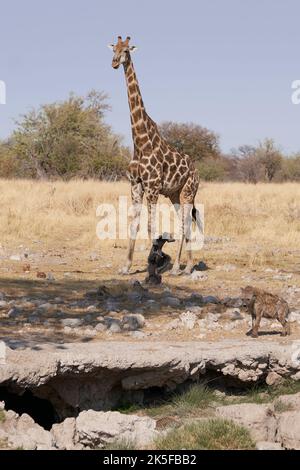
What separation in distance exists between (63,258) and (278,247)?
4395 millimetres

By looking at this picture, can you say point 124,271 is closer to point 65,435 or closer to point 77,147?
point 65,435

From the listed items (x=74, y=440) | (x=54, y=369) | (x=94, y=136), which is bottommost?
(x=74, y=440)

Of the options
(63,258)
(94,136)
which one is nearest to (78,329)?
(63,258)

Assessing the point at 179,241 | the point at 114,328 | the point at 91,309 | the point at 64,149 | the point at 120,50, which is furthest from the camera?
the point at 64,149

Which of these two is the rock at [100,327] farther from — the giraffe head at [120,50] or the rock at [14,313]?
the giraffe head at [120,50]

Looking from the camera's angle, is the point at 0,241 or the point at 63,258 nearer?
the point at 63,258

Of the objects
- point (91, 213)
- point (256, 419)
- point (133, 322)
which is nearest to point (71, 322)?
point (133, 322)

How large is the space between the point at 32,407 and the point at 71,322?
116cm

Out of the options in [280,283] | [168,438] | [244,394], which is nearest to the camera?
[168,438]

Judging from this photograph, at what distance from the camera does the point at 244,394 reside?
686cm

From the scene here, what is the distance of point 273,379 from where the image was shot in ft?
22.2

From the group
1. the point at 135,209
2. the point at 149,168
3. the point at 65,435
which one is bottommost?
the point at 65,435

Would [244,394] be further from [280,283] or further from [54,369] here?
[280,283]

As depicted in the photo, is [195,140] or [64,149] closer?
[64,149]
